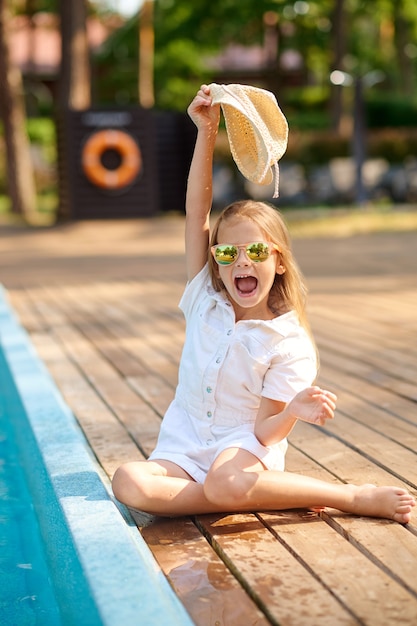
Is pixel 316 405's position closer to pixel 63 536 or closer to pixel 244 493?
pixel 244 493

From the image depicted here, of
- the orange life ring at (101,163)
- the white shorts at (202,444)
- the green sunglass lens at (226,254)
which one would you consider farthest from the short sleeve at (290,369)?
the orange life ring at (101,163)

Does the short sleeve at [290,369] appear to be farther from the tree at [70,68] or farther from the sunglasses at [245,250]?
the tree at [70,68]

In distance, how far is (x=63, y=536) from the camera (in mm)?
2801

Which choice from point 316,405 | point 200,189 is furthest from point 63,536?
point 200,189

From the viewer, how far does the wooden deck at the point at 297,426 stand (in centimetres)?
238

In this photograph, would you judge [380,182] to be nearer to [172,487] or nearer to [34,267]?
[34,267]

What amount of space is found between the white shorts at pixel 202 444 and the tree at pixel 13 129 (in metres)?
16.5

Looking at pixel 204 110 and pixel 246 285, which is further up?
pixel 204 110

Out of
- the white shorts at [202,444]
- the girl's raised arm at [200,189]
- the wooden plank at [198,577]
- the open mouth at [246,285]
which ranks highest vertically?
the girl's raised arm at [200,189]

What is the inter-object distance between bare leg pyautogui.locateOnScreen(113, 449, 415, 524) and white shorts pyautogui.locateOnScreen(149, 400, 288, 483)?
0.15 feet

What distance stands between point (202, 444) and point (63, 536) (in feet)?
1.62

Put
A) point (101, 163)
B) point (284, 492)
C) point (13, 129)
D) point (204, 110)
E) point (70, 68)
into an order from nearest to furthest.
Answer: point (284, 492)
point (204, 110)
point (101, 163)
point (70, 68)
point (13, 129)

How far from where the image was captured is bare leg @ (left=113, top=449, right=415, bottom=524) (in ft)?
9.45

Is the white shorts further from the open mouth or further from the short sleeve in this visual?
the open mouth
